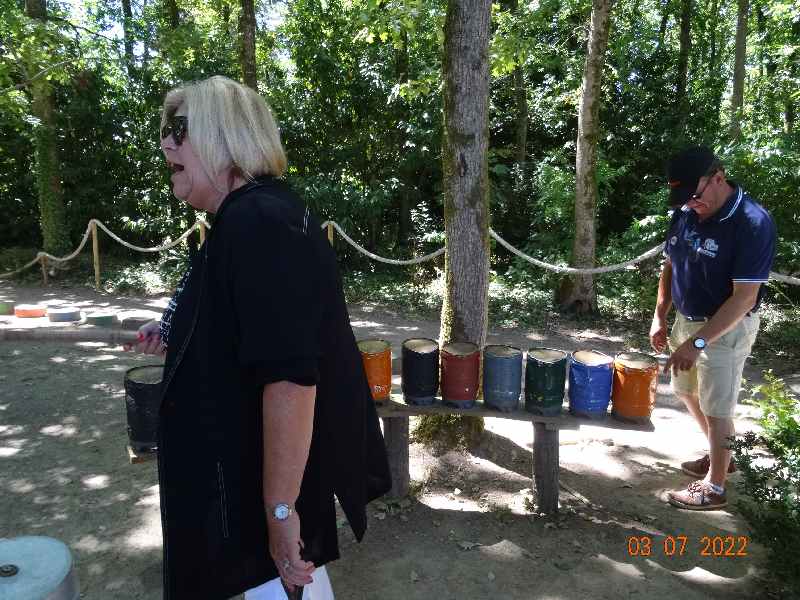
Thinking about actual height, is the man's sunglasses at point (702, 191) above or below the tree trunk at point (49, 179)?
below

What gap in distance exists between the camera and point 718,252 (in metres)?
3.21

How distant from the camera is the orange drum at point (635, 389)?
3.22 meters

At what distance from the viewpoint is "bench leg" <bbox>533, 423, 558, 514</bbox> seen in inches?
135

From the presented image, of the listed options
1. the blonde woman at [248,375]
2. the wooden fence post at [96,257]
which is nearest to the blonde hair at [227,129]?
the blonde woman at [248,375]

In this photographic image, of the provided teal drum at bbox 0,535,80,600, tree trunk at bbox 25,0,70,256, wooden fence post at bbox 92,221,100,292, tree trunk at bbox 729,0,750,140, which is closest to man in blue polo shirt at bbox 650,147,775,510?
teal drum at bbox 0,535,80,600

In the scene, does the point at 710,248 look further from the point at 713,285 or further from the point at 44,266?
the point at 44,266

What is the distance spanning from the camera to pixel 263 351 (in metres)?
1.32

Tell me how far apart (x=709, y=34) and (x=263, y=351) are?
84.9 feet

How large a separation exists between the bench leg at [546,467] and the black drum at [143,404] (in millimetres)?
2008

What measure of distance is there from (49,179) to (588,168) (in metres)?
9.80

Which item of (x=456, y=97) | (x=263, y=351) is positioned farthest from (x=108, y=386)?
(x=263, y=351)

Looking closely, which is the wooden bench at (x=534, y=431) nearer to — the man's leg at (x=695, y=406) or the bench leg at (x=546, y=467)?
the bench leg at (x=546, y=467)
